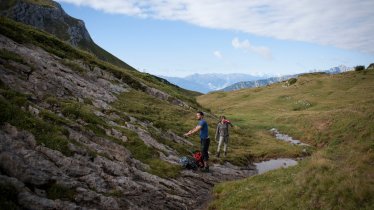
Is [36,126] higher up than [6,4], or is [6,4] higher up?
[6,4]

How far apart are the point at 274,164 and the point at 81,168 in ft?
76.3

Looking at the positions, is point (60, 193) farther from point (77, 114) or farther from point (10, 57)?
point (10, 57)

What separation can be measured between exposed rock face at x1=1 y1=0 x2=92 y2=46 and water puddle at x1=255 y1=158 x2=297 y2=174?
139 m

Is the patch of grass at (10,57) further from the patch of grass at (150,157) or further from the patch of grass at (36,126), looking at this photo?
the patch of grass at (150,157)

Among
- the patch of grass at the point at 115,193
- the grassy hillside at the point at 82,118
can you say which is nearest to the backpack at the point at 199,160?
the grassy hillside at the point at 82,118

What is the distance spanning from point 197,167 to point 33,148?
44.7 ft

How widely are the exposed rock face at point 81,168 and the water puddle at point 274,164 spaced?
276cm

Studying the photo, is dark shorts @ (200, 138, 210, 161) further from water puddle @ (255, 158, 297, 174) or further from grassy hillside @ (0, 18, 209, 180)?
water puddle @ (255, 158, 297, 174)

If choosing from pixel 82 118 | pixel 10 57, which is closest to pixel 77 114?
pixel 82 118

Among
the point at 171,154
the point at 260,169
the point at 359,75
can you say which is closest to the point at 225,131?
the point at 260,169

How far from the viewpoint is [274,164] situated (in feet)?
119

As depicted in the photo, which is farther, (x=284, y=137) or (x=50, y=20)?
(x=50, y=20)

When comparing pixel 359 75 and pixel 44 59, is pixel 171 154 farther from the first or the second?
pixel 359 75

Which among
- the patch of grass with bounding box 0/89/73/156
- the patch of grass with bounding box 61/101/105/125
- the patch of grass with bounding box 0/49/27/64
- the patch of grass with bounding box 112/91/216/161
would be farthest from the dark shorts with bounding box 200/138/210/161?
the patch of grass with bounding box 0/49/27/64
